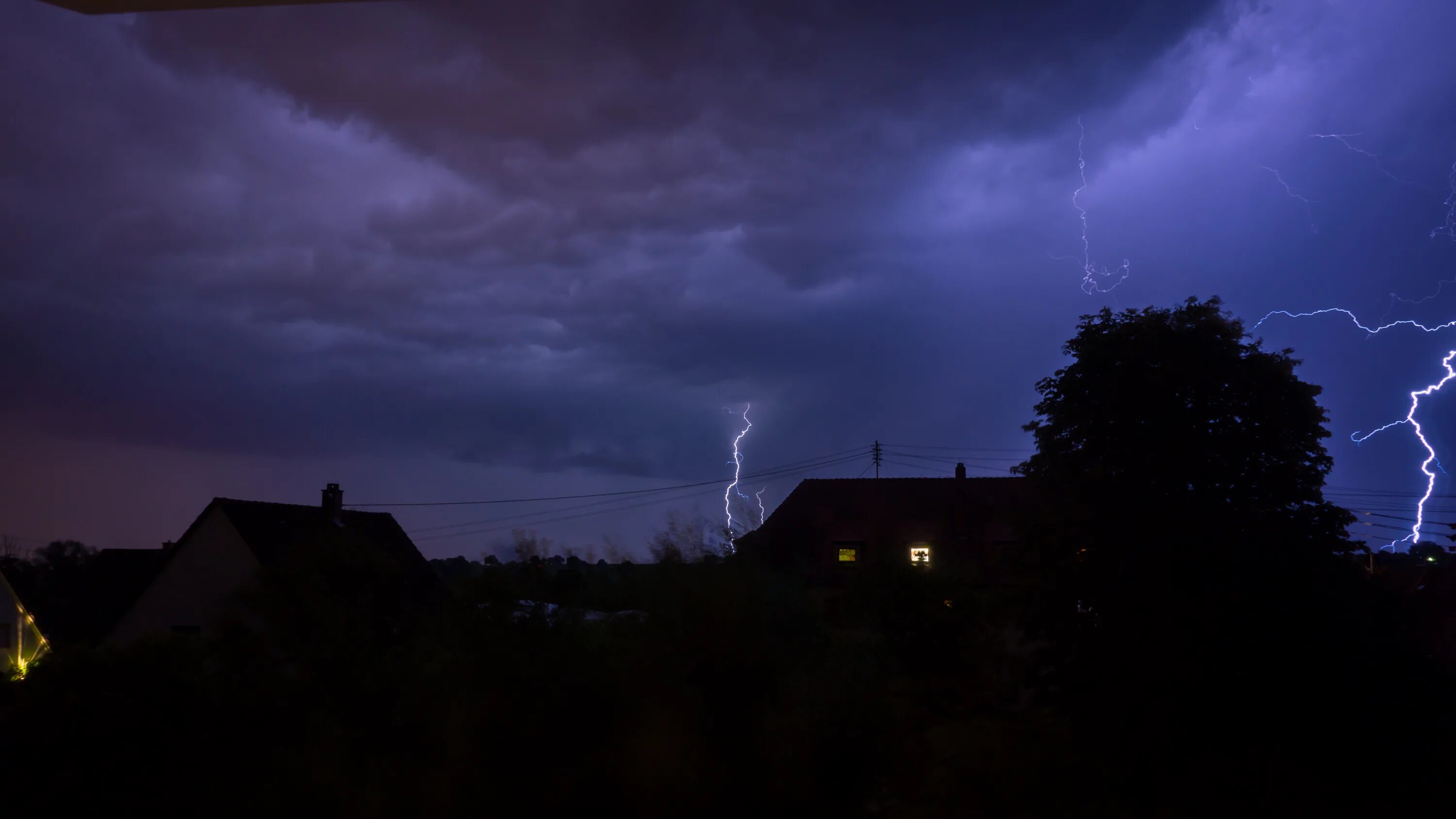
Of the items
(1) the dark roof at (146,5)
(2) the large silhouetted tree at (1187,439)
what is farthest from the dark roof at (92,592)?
Answer: (1) the dark roof at (146,5)

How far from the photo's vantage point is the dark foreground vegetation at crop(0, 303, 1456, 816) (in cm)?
678

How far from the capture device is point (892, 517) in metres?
39.2

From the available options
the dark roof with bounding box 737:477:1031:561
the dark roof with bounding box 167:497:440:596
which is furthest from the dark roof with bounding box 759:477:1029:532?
the dark roof with bounding box 167:497:440:596

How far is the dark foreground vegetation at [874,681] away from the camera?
678cm

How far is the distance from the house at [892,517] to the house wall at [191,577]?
61.5 ft

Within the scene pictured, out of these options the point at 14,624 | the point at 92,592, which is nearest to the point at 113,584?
the point at 92,592

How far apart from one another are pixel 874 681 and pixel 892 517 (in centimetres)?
3219

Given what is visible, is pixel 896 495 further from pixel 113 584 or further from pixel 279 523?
pixel 113 584

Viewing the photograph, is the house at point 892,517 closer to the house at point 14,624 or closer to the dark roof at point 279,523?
the dark roof at point 279,523

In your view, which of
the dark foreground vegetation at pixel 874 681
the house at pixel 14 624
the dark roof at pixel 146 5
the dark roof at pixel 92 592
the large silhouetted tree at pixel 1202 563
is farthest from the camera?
the dark roof at pixel 92 592

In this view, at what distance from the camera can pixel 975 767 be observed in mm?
9516

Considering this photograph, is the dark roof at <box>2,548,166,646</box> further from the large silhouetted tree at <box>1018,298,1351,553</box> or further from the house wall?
the large silhouetted tree at <box>1018,298,1351,553</box>

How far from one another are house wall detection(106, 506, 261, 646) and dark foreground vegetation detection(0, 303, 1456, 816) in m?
20.7

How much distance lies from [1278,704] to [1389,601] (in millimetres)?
1972
